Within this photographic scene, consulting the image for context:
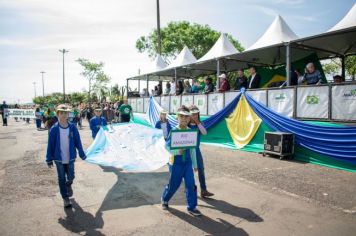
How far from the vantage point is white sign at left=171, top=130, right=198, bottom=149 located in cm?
507

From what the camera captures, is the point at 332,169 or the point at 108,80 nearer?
the point at 332,169

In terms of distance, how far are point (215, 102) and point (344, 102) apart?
6.24m

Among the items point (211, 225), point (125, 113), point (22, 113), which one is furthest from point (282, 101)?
point (22, 113)

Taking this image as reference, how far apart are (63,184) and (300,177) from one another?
5.84 meters

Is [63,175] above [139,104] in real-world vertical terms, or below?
Answer: below

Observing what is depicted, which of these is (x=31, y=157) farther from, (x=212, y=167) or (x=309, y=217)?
(x=309, y=217)

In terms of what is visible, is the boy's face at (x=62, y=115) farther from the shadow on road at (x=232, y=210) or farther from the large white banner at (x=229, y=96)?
the large white banner at (x=229, y=96)

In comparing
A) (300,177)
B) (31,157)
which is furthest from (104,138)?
(300,177)

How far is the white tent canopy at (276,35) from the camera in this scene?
1309 cm

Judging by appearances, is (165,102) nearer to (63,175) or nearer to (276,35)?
(276,35)

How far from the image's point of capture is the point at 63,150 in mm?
5754

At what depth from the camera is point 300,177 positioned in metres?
7.70

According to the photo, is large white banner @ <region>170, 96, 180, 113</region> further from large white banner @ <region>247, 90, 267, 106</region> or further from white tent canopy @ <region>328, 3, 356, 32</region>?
white tent canopy @ <region>328, 3, 356, 32</region>

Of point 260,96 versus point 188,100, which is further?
point 188,100
